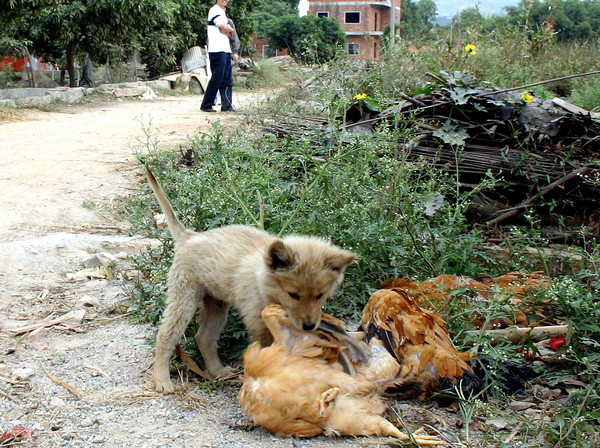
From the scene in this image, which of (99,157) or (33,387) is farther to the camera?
(99,157)

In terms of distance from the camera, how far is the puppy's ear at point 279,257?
138 inches

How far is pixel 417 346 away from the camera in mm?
3551

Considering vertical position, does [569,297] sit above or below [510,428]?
above

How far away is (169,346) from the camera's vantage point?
3.92 m

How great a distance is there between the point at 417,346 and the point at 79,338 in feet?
8.06

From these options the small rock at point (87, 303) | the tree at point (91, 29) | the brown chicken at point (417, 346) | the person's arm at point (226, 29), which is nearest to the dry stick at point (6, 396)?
the small rock at point (87, 303)

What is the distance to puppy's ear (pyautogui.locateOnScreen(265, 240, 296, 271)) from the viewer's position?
3.51 m

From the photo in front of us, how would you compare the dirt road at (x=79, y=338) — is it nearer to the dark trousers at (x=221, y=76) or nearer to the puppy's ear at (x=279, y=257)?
the puppy's ear at (x=279, y=257)

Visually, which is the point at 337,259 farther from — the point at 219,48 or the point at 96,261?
the point at 219,48

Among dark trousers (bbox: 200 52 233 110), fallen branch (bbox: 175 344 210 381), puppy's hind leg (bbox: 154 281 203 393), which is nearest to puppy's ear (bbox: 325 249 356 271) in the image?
puppy's hind leg (bbox: 154 281 203 393)

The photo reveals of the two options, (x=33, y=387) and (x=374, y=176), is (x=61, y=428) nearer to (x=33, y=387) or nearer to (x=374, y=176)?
(x=33, y=387)

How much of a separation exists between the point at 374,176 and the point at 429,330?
7.35 ft

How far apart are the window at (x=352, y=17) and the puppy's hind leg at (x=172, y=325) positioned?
60028mm

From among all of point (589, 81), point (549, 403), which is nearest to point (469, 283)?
point (549, 403)
